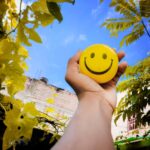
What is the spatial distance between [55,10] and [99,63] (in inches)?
15.6

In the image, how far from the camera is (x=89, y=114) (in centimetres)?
88

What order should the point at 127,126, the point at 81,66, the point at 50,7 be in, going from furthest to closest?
the point at 127,126, the point at 81,66, the point at 50,7

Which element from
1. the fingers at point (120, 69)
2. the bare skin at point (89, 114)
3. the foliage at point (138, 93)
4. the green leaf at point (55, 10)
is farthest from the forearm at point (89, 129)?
the foliage at point (138, 93)

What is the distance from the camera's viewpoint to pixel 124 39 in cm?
699

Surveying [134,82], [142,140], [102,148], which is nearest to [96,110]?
[102,148]

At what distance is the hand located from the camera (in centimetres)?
97

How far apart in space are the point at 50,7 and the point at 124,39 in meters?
6.48

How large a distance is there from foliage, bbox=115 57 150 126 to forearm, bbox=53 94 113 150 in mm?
4522

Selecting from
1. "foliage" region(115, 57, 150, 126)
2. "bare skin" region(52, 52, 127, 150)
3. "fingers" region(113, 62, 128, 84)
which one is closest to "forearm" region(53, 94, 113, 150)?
"bare skin" region(52, 52, 127, 150)

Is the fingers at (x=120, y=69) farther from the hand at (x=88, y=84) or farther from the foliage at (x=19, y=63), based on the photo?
the foliage at (x=19, y=63)

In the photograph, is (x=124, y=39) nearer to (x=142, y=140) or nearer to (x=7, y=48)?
(x=142, y=140)

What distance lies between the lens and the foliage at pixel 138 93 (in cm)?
546

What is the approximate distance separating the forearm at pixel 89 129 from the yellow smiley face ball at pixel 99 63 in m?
0.08

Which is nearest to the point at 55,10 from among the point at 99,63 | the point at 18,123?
the point at 18,123
